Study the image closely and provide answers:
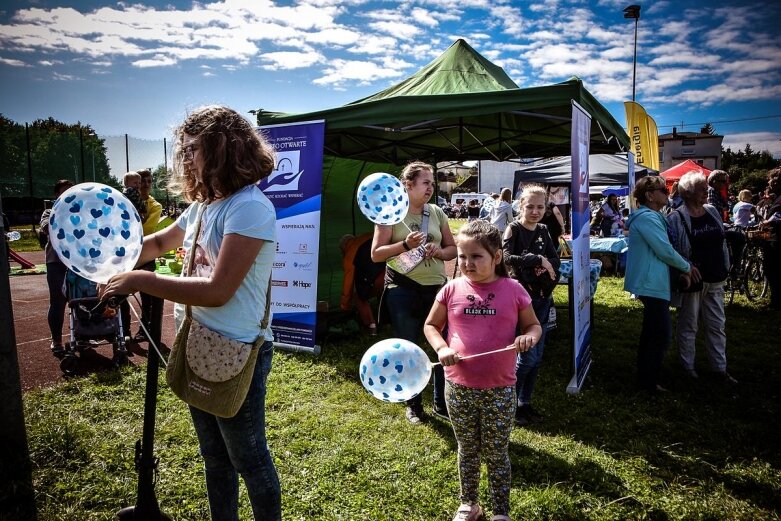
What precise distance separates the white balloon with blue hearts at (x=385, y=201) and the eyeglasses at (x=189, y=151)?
5.33ft

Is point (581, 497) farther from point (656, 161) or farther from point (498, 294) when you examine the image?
point (656, 161)

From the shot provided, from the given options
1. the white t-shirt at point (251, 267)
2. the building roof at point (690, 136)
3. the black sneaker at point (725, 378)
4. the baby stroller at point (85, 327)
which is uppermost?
the building roof at point (690, 136)

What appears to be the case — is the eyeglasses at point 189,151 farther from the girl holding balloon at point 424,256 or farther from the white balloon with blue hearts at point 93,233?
the girl holding balloon at point 424,256

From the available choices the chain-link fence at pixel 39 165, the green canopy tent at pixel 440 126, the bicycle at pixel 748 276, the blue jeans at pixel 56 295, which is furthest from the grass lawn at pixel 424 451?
the chain-link fence at pixel 39 165

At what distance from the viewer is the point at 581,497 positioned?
260 cm

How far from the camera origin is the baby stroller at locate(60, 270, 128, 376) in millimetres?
4648

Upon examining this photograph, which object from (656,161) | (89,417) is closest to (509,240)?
(89,417)

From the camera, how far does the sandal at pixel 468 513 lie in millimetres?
2336

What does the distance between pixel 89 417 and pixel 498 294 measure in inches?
128

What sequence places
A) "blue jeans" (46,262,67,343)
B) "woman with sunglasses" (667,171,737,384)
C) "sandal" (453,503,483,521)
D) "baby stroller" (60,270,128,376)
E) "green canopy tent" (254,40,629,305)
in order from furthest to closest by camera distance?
"blue jeans" (46,262,67,343), "baby stroller" (60,270,128,376), "green canopy tent" (254,40,629,305), "woman with sunglasses" (667,171,737,384), "sandal" (453,503,483,521)

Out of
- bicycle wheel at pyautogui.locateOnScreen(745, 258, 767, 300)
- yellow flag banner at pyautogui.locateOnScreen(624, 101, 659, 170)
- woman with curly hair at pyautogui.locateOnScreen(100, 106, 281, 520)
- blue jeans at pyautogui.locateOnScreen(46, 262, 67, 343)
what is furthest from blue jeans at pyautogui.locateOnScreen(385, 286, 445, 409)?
yellow flag banner at pyautogui.locateOnScreen(624, 101, 659, 170)

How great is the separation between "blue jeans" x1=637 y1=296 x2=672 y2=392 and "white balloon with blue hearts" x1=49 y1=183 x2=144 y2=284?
3842mm

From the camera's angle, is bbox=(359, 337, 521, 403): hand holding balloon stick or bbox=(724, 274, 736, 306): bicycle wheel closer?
bbox=(359, 337, 521, 403): hand holding balloon stick

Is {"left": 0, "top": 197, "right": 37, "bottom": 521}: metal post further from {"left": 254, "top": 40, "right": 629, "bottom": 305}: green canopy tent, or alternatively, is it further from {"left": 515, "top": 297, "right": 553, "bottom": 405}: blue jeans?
{"left": 254, "top": 40, "right": 629, "bottom": 305}: green canopy tent
